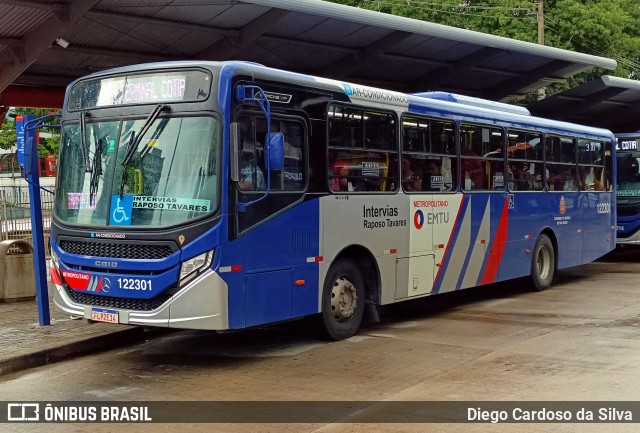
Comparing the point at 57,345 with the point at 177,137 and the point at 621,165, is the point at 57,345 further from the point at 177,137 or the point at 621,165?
the point at 621,165

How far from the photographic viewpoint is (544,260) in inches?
589

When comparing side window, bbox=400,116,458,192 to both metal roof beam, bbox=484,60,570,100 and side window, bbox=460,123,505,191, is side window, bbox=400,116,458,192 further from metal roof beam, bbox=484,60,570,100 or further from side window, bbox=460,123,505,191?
metal roof beam, bbox=484,60,570,100

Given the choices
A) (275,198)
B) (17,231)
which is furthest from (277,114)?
(17,231)

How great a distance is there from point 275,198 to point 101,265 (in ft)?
6.64

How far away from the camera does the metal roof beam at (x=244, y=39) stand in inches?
514

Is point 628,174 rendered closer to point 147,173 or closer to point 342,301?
point 342,301

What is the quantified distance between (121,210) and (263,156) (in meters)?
1.63

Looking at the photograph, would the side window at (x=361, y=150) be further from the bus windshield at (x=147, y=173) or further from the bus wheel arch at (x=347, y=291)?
the bus windshield at (x=147, y=173)

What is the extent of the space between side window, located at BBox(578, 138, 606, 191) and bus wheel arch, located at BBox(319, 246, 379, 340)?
292 inches

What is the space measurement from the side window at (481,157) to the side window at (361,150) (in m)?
2.01

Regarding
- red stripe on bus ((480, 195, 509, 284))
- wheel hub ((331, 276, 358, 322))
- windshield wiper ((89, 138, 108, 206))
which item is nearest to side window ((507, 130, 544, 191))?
red stripe on bus ((480, 195, 509, 284))

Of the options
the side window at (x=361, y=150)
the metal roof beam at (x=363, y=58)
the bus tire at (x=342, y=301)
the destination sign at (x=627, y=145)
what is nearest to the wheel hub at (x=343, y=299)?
the bus tire at (x=342, y=301)

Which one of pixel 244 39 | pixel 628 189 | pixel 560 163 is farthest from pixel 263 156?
pixel 628 189

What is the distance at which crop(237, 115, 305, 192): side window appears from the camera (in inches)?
331
